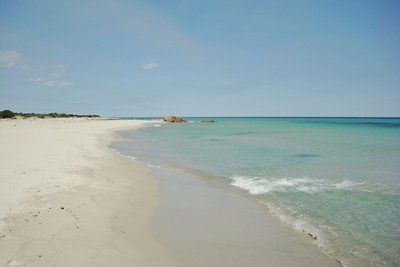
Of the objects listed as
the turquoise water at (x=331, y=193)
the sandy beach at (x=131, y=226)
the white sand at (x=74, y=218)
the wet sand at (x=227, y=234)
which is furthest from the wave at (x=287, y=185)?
the white sand at (x=74, y=218)

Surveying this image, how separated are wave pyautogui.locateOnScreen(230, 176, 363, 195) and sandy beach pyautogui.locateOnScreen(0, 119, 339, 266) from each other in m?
1.12

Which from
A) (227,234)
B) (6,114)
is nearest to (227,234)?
(227,234)

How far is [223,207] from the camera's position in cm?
873

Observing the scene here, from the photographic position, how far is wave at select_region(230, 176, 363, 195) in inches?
416

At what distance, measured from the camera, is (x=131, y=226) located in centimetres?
675

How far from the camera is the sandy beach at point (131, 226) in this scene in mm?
5125

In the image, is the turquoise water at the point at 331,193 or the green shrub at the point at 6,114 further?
the green shrub at the point at 6,114

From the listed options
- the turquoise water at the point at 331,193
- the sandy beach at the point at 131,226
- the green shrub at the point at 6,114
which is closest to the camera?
the sandy beach at the point at 131,226

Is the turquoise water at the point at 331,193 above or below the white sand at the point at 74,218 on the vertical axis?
below

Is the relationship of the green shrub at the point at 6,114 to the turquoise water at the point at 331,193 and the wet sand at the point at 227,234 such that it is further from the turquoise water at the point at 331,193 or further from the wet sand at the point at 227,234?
the wet sand at the point at 227,234

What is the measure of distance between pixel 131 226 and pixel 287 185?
654 centimetres

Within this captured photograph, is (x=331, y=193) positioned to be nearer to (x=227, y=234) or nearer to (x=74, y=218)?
(x=227, y=234)

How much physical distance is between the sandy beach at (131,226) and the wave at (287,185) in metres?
1.12

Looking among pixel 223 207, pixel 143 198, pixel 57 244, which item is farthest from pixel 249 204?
pixel 57 244
